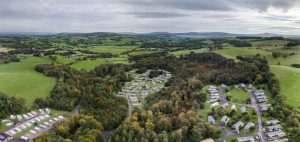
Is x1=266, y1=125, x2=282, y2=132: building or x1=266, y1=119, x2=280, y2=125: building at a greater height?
x1=266, y1=119, x2=280, y2=125: building

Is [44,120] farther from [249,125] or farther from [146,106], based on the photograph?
[249,125]

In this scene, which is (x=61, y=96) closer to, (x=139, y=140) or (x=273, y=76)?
(x=139, y=140)

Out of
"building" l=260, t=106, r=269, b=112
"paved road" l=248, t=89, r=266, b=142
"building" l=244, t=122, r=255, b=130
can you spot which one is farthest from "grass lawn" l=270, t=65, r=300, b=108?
"building" l=244, t=122, r=255, b=130

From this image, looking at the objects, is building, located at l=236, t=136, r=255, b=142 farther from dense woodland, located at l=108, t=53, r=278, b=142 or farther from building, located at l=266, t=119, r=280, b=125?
building, located at l=266, t=119, r=280, b=125

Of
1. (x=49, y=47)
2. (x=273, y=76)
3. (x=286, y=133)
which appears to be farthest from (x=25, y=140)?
(x=49, y=47)

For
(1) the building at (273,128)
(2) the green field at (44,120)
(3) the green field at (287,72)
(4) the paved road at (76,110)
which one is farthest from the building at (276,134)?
(2) the green field at (44,120)

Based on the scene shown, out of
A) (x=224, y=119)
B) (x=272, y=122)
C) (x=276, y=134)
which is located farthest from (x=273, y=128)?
(x=224, y=119)

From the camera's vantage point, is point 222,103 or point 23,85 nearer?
point 222,103
